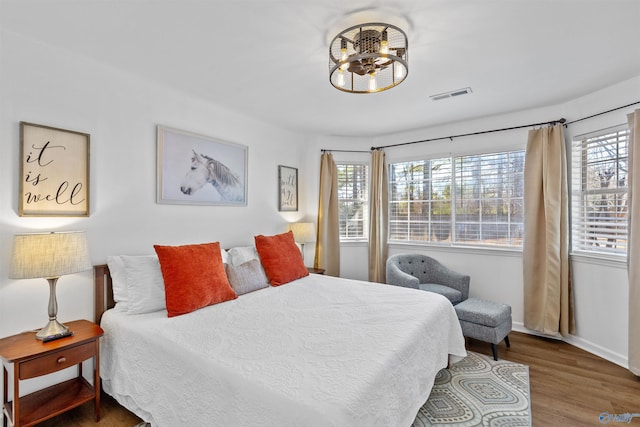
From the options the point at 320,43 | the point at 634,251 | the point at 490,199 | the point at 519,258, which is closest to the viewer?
the point at 320,43

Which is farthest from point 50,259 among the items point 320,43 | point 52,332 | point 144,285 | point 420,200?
point 420,200

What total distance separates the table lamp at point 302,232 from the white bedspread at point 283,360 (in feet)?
4.93

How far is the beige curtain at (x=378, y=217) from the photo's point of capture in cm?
441

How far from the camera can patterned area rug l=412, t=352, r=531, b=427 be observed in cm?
201

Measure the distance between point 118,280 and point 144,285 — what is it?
22 centimetres

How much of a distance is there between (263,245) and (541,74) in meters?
2.92

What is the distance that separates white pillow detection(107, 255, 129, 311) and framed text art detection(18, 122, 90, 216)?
40 centimetres

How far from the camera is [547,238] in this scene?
3.25m

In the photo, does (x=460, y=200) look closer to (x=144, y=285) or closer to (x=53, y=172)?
(x=144, y=285)

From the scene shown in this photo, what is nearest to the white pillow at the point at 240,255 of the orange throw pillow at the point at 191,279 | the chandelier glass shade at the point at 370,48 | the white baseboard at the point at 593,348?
the orange throw pillow at the point at 191,279

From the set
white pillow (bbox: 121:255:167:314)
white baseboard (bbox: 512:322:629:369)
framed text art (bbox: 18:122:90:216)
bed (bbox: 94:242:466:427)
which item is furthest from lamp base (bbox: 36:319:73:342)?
white baseboard (bbox: 512:322:629:369)

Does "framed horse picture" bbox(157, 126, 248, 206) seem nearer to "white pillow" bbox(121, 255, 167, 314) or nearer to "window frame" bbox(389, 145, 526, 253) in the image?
"white pillow" bbox(121, 255, 167, 314)

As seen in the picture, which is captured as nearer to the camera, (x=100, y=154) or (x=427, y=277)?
(x=100, y=154)

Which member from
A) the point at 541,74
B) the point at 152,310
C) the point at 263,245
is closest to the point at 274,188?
the point at 263,245
